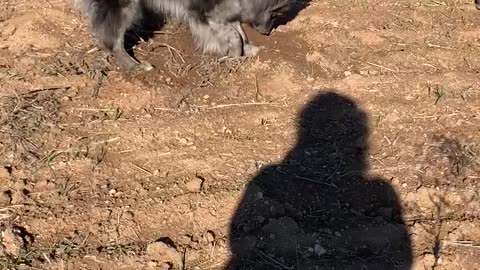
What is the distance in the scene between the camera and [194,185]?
412 centimetres

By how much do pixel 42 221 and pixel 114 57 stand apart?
5.97 ft

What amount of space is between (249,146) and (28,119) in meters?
1.47

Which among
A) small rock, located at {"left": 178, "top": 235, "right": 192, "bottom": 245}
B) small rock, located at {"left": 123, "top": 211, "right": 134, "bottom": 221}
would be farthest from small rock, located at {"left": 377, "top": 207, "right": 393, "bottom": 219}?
small rock, located at {"left": 123, "top": 211, "right": 134, "bottom": 221}

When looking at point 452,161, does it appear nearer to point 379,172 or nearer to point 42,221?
point 379,172

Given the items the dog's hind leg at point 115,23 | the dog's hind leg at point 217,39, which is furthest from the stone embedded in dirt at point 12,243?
the dog's hind leg at point 217,39

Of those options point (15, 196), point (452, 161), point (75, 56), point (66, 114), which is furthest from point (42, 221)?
point (452, 161)

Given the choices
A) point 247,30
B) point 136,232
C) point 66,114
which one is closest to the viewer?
point 136,232

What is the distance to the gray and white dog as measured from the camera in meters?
5.21

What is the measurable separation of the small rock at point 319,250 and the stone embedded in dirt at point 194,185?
788 mm

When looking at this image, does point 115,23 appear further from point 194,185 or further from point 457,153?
point 457,153

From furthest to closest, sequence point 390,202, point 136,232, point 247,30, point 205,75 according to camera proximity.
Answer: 1. point 247,30
2. point 205,75
3. point 390,202
4. point 136,232

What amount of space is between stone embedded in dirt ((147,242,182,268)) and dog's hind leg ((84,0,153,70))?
1.90m

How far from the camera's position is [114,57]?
5.32m

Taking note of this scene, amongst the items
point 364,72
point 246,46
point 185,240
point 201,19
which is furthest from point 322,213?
point 201,19
